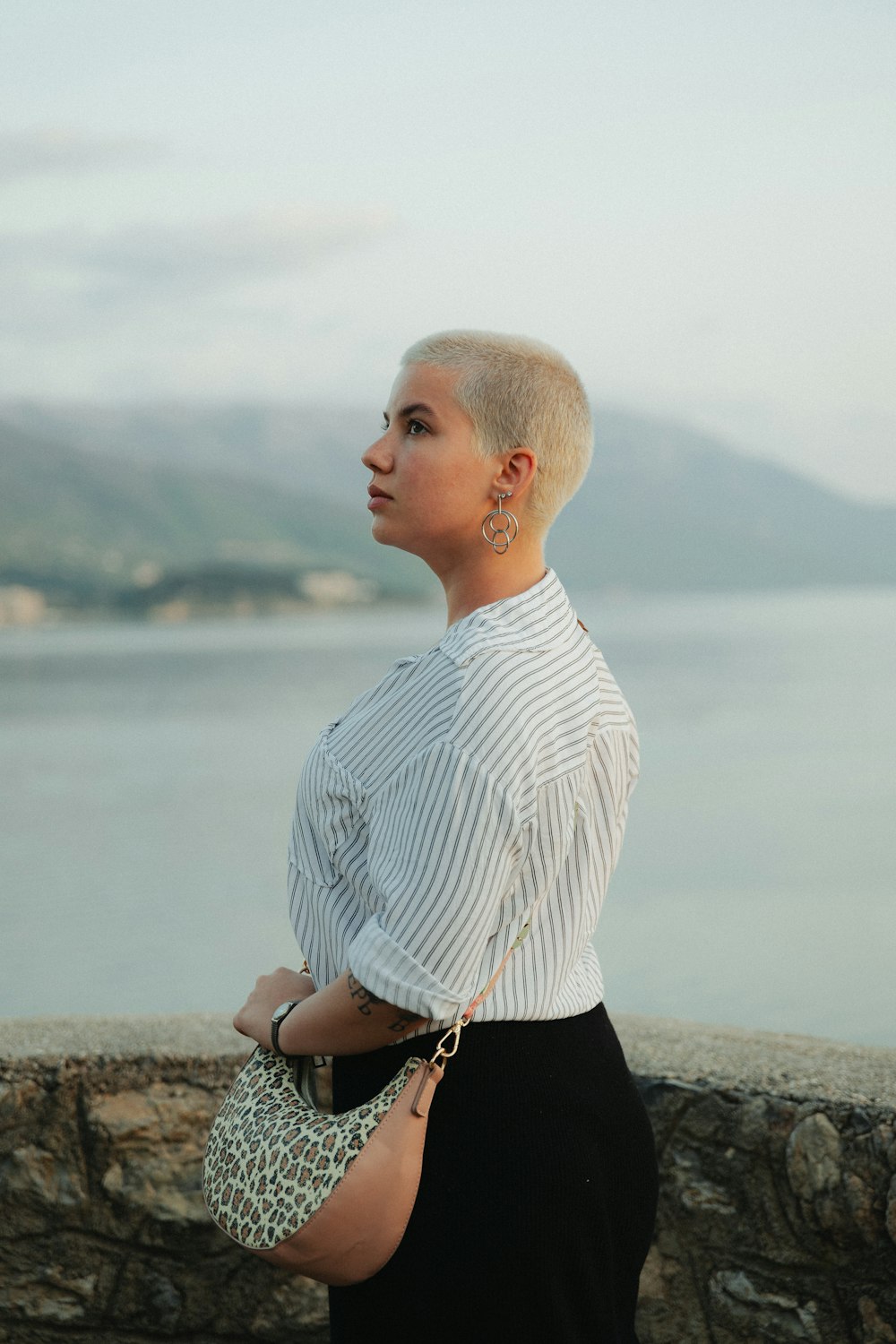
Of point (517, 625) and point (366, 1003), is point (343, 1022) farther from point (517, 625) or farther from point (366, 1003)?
point (517, 625)

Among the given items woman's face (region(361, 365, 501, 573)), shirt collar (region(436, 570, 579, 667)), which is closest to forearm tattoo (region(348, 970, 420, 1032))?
shirt collar (region(436, 570, 579, 667))

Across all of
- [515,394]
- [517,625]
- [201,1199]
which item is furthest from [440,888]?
[201,1199]

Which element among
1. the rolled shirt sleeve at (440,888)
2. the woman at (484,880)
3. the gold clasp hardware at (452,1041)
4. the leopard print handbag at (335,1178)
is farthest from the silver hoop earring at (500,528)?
the gold clasp hardware at (452,1041)

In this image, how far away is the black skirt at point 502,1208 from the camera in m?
1.43

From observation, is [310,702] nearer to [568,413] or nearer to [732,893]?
[732,893]

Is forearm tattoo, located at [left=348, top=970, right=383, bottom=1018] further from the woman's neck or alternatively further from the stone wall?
the stone wall

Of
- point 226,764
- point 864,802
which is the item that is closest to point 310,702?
point 226,764

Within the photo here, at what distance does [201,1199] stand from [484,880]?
1221 mm

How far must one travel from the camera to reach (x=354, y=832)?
145 cm

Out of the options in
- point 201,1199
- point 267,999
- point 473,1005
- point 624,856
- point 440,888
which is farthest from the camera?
point 624,856

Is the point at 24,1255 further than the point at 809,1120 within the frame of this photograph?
Yes

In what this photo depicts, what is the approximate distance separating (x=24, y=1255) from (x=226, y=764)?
42.9 ft

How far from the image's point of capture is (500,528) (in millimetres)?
1498

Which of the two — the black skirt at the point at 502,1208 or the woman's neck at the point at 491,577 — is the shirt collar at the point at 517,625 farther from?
the black skirt at the point at 502,1208
